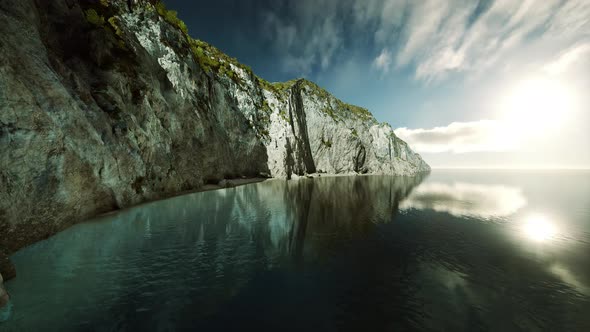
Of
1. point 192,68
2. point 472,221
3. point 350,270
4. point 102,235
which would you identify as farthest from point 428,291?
point 192,68

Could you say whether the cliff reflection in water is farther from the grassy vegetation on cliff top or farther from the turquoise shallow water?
the grassy vegetation on cliff top

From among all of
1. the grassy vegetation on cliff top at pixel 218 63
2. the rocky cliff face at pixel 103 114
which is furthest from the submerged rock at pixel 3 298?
the grassy vegetation on cliff top at pixel 218 63

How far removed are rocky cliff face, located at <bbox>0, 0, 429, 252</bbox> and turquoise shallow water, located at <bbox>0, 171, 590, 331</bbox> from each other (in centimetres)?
285

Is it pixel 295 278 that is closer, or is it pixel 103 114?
pixel 295 278

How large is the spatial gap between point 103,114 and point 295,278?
74.9 feet

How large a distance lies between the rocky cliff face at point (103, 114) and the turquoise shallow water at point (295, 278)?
112 inches

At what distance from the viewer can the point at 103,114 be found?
2028cm

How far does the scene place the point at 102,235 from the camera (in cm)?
1321

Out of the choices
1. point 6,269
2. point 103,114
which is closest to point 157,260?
point 6,269

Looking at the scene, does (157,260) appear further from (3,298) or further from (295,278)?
(295,278)

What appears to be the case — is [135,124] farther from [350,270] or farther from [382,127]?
[382,127]

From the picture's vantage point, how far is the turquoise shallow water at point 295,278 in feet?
21.9

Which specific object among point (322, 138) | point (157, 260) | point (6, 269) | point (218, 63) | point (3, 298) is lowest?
point (157, 260)

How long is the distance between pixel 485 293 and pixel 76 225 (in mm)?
22971
